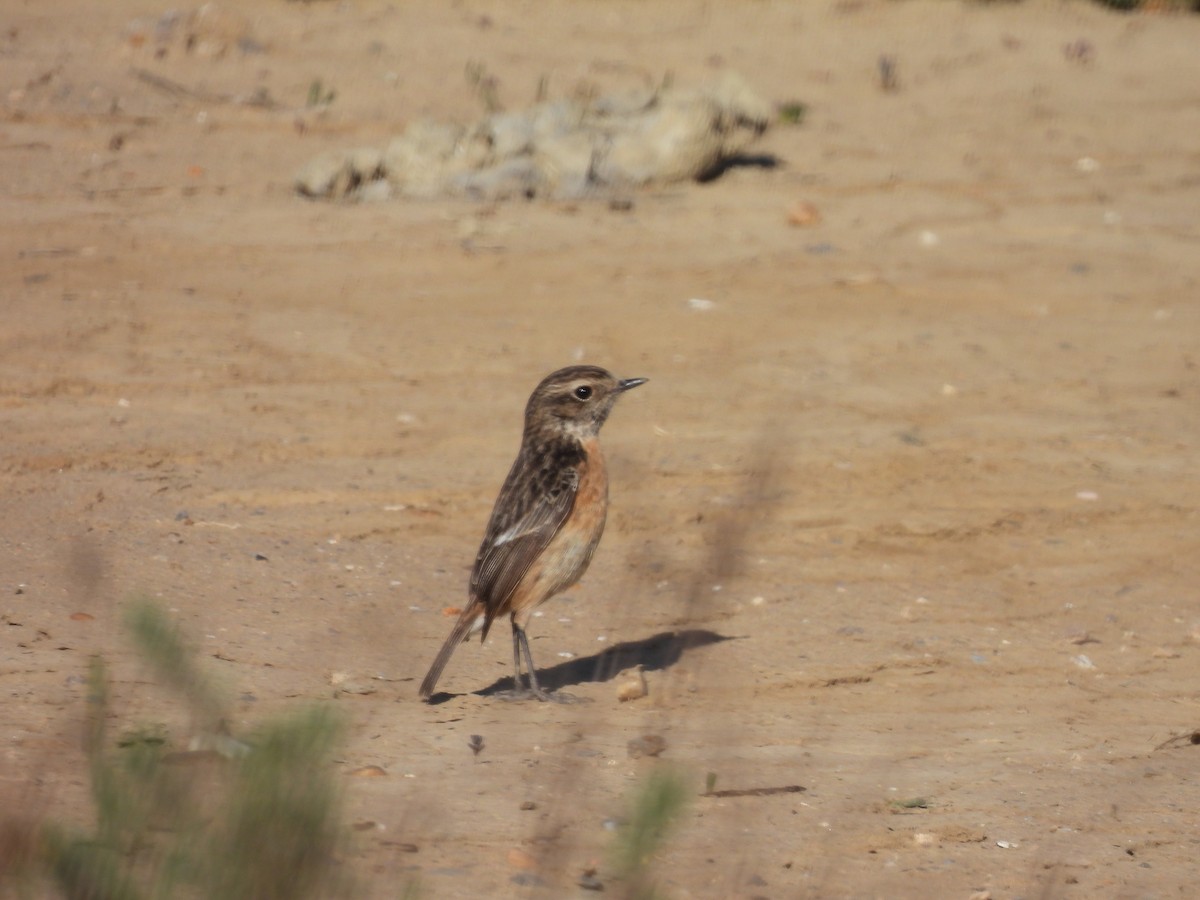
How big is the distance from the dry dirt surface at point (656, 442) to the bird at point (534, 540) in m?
0.32

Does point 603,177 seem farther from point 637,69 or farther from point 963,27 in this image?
point 963,27

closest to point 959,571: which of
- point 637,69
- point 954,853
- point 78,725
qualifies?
point 954,853

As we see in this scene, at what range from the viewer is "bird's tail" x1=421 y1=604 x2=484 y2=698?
6.53 meters

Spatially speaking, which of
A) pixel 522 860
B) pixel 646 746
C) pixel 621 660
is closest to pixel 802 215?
pixel 621 660

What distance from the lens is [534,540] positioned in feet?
22.8

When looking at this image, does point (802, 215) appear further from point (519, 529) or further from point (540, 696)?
point (540, 696)

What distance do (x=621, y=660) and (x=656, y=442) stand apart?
2.67 m

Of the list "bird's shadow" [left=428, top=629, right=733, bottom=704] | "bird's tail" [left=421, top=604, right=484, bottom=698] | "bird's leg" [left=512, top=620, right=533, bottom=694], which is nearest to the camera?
"bird's tail" [left=421, top=604, right=484, bottom=698]

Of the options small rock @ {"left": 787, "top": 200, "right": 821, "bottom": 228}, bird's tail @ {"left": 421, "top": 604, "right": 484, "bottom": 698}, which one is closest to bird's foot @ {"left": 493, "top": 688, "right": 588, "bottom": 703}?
bird's tail @ {"left": 421, "top": 604, "right": 484, "bottom": 698}

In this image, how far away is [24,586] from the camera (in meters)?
7.18

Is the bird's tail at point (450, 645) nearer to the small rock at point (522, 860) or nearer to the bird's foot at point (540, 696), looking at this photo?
the bird's foot at point (540, 696)

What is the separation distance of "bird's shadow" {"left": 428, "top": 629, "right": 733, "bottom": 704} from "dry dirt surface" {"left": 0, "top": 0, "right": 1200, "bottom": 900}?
0.10 feet

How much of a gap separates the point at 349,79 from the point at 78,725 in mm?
11784

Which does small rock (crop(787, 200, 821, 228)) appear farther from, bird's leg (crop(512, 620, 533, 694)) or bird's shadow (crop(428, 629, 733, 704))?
bird's leg (crop(512, 620, 533, 694))
